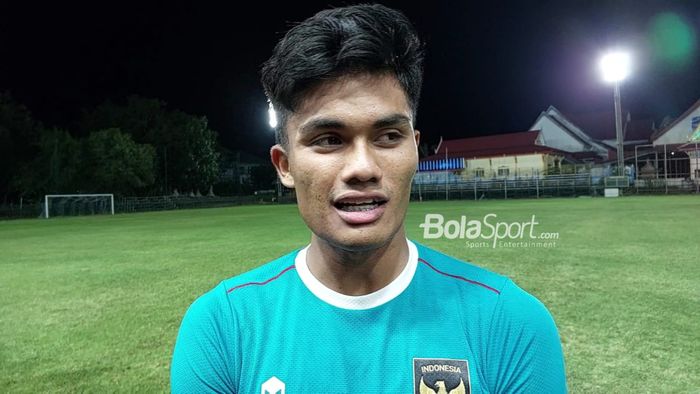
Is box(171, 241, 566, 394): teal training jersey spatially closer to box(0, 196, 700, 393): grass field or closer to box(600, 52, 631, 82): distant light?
box(0, 196, 700, 393): grass field

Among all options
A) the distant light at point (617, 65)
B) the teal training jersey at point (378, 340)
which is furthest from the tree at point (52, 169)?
the teal training jersey at point (378, 340)

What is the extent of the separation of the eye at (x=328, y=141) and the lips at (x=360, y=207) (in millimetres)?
189

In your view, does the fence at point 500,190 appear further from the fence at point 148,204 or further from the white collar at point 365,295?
the white collar at point 365,295

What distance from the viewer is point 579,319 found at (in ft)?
20.2

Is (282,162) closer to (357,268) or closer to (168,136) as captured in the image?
(357,268)

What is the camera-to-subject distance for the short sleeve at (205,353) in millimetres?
1713

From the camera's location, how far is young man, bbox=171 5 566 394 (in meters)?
1.66

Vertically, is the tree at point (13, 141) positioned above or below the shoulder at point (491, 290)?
above

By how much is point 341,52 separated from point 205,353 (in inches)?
45.3

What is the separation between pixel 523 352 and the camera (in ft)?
5.47

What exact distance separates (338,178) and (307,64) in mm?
406

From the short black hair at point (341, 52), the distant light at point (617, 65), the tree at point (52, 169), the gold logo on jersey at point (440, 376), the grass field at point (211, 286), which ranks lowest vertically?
the grass field at point (211, 286)

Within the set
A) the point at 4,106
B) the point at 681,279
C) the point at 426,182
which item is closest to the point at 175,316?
the point at 681,279

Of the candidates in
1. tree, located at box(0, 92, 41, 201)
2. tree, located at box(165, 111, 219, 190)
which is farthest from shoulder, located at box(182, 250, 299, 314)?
tree, located at box(165, 111, 219, 190)
